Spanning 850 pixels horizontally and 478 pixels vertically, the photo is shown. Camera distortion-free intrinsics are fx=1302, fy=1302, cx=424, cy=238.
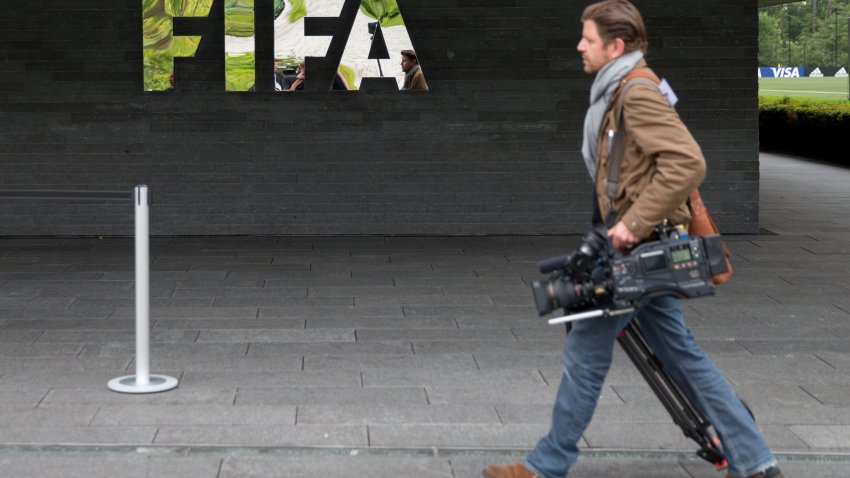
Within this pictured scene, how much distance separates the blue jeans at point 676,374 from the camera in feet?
14.5

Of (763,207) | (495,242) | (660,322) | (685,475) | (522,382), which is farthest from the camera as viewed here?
(763,207)

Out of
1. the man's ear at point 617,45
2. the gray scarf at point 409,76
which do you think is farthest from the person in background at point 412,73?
the man's ear at point 617,45

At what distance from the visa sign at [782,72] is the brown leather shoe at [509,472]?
284 ft

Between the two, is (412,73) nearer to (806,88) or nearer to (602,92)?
(602,92)

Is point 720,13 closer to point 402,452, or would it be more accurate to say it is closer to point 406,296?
point 406,296

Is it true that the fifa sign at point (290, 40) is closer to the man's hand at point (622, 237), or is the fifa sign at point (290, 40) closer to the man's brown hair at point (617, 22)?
the man's brown hair at point (617, 22)

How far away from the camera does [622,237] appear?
4.21 meters

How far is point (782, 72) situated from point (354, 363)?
3393 inches

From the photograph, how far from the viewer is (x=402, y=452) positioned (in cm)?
511

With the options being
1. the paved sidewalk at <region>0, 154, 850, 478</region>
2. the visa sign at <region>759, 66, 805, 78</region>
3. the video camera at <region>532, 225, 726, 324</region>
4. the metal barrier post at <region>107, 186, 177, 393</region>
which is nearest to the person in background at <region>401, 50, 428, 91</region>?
the paved sidewalk at <region>0, 154, 850, 478</region>

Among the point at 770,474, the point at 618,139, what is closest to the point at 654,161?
the point at 618,139

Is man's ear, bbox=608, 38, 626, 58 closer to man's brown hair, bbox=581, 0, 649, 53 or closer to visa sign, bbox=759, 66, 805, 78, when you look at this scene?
man's brown hair, bbox=581, 0, 649, 53

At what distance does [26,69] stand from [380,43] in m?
3.19

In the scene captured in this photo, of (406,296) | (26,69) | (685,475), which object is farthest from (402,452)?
(26,69)
